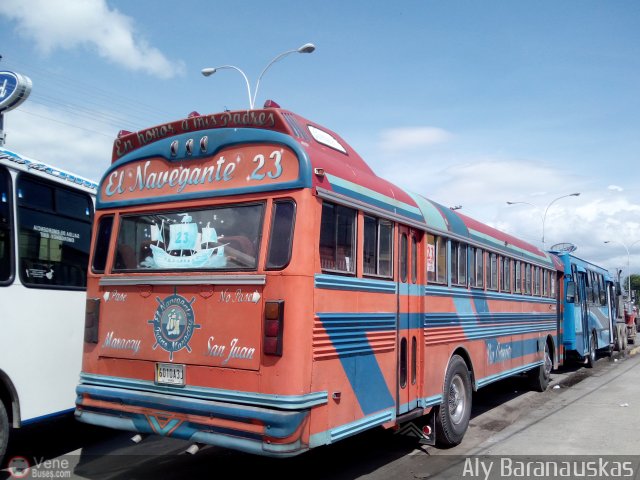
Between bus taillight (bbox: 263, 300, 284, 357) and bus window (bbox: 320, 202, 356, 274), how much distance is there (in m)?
0.56

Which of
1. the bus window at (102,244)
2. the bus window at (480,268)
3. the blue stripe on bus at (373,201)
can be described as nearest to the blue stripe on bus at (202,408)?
the bus window at (102,244)

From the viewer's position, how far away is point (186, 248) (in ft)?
17.3

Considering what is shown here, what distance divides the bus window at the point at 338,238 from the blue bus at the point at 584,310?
10.2 m

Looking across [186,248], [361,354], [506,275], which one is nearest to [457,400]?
[361,354]

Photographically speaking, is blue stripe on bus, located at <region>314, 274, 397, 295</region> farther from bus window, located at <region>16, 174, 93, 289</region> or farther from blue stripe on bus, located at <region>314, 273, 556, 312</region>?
bus window, located at <region>16, 174, 93, 289</region>

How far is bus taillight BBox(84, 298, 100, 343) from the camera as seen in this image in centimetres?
560

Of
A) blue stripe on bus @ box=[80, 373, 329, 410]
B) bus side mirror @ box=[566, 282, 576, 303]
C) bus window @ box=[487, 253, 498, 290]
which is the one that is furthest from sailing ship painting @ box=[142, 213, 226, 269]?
bus side mirror @ box=[566, 282, 576, 303]

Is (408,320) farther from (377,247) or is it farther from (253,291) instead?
(253,291)

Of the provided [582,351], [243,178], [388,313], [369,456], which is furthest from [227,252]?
[582,351]

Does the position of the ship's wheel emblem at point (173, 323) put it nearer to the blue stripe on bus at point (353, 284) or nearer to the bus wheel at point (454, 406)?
the blue stripe on bus at point (353, 284)

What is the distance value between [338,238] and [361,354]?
1.07m

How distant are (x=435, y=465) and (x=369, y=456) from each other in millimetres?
769

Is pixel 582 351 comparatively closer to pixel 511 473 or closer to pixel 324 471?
pixel 511 473

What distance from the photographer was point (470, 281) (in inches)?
327
